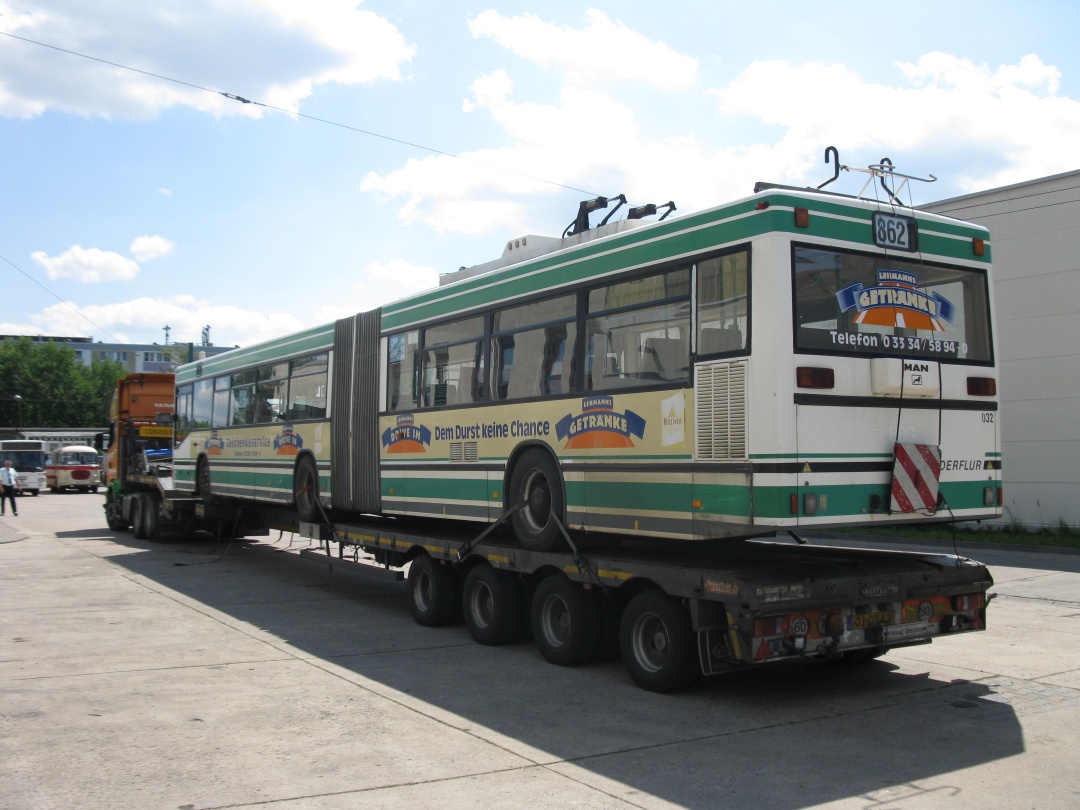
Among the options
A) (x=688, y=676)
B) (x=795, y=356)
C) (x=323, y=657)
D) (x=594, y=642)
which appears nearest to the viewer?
(x=795, y=356)

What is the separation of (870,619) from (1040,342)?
15210 mm

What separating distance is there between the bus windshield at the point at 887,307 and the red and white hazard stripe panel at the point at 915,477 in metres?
0.75

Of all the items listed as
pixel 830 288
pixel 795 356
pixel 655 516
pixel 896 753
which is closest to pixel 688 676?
pixel 655 516

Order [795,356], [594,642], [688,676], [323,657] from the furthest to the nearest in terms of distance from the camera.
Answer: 1. [323,657]
2. [594,642]
3. [688,676]
4. [795,356]

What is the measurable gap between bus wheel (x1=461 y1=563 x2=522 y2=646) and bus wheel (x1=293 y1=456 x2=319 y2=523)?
450 cm

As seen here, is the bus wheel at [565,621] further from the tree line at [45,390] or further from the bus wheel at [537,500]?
the tree line at [45,390]

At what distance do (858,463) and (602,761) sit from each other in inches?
112

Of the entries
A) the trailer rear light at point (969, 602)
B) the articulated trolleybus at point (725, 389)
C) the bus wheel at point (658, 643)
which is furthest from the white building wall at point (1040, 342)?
the bus wheel at point (658, 643)

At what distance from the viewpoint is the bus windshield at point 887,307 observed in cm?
721

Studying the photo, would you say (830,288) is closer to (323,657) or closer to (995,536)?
(323,657)

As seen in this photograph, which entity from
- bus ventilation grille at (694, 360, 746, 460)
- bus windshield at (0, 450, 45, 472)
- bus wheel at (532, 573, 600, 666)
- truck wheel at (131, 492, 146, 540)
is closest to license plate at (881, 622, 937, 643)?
bus ventilation grille at (694, 360, 746, 460)

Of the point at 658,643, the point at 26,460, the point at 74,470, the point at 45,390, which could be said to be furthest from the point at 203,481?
the point at 45,390

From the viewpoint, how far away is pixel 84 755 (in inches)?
247

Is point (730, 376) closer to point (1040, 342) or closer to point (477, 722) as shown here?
point (477, 722)
